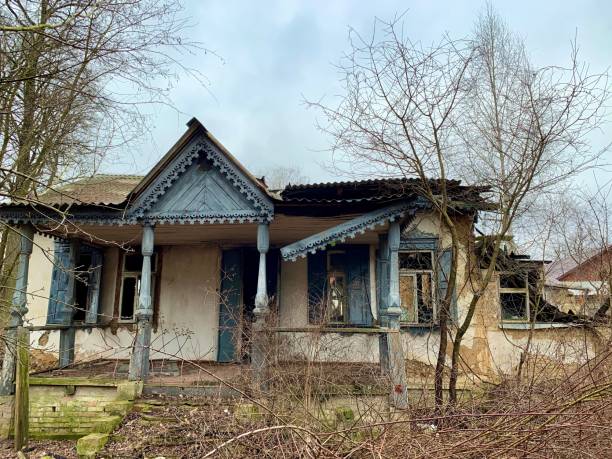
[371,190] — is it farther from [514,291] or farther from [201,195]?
[514,291]

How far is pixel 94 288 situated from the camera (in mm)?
11094

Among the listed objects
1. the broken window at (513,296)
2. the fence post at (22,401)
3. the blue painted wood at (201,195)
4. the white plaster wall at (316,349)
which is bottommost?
the fence post at (22,401)

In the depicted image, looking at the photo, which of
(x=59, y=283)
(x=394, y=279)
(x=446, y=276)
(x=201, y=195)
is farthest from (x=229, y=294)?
(x=446, y=276)

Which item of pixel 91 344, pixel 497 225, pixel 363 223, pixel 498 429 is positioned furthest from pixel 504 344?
pixel 91 344

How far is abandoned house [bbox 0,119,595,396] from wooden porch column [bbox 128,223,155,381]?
0.02 meters

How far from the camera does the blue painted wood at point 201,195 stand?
8250mm

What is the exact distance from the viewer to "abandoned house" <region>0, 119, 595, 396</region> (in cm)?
805

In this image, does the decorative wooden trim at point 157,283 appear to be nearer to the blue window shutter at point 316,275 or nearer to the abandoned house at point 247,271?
the abandoned house at point 247,271

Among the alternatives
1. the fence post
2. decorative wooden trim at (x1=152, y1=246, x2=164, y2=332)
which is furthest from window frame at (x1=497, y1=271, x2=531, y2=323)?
the fence post

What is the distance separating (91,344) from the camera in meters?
10.8

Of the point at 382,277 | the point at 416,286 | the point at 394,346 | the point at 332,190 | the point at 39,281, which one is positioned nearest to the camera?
the point at 394,346

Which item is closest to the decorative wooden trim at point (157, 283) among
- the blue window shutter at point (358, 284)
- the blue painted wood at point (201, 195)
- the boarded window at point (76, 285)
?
A: the boarded window at point (76, 285)

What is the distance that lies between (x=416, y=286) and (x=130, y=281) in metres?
6.93

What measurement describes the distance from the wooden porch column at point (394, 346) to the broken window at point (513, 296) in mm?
3644
